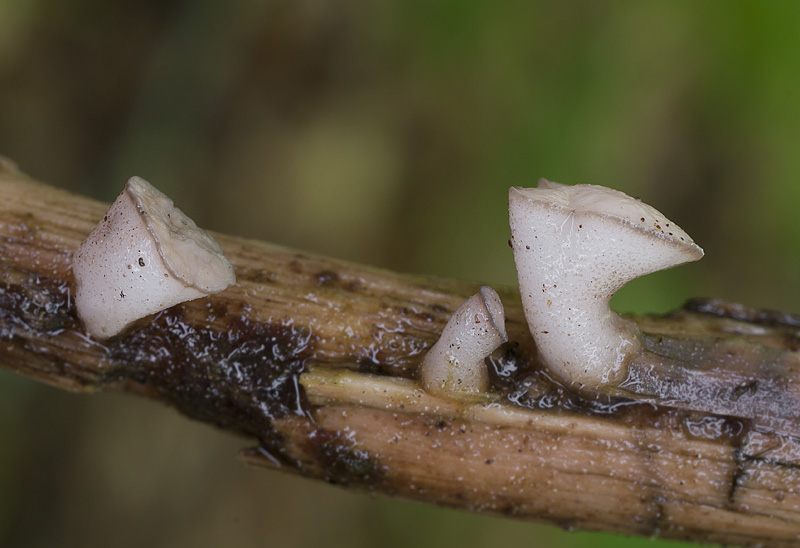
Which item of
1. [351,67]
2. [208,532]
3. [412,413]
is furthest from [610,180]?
[208,532]

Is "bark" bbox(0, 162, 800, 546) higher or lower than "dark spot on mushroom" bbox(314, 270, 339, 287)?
lower

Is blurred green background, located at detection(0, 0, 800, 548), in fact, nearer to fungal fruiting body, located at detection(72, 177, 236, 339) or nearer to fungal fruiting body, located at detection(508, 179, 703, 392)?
fungal fruiting body, located at detection(508, 179, 703, 392)

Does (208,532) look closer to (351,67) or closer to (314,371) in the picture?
(314,371)

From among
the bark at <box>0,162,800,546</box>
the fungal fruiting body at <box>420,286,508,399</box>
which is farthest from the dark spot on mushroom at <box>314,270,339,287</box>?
the fungal fruiting body at <box>420,286,508,399</box>

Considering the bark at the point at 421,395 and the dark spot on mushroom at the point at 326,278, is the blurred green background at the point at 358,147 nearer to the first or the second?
the bark at the point at 421,395

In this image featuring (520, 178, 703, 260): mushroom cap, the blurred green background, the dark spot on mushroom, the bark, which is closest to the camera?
(520, 178, 703, 260): mushroom cap

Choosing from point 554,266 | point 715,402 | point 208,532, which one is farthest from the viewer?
point 208,532

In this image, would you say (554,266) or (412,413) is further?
(412,413)
